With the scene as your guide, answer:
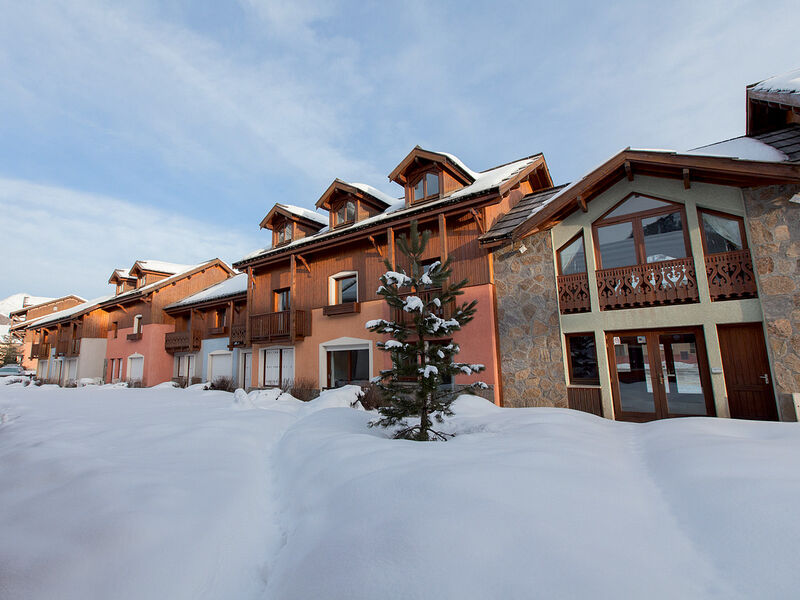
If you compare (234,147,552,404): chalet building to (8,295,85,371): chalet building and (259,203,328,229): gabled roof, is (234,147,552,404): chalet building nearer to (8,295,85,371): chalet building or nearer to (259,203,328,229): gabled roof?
(259,203,328,229): gabled roof

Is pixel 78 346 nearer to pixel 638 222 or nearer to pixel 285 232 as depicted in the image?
pixel 285 232

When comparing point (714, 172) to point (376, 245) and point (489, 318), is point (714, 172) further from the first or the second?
point (376, 245)

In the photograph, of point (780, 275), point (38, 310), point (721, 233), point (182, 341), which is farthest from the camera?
point (38, 310)

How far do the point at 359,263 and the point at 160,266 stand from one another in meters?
21.3

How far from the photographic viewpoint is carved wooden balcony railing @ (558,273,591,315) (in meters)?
9.57

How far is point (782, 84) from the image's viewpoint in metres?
8.51

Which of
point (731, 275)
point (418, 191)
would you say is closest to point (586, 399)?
point (731, 275)

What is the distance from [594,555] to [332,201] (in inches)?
598

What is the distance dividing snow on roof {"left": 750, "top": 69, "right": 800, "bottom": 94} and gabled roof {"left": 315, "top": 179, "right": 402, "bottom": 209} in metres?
11.3

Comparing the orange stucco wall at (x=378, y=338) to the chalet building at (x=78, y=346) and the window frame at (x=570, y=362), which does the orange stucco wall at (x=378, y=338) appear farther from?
the chalet building at (x=78, y=346)

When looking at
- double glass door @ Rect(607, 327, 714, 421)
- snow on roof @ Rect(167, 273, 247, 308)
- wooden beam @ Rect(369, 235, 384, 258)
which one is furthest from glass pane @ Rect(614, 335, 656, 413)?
snow on roof @ Rect(167, 273, 247, 308)

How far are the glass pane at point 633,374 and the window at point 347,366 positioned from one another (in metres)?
8.85

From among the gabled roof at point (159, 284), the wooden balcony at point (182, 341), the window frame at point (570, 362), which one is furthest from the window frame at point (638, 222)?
the gabled roof at point (159, 284)

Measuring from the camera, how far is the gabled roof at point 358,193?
14867mm
